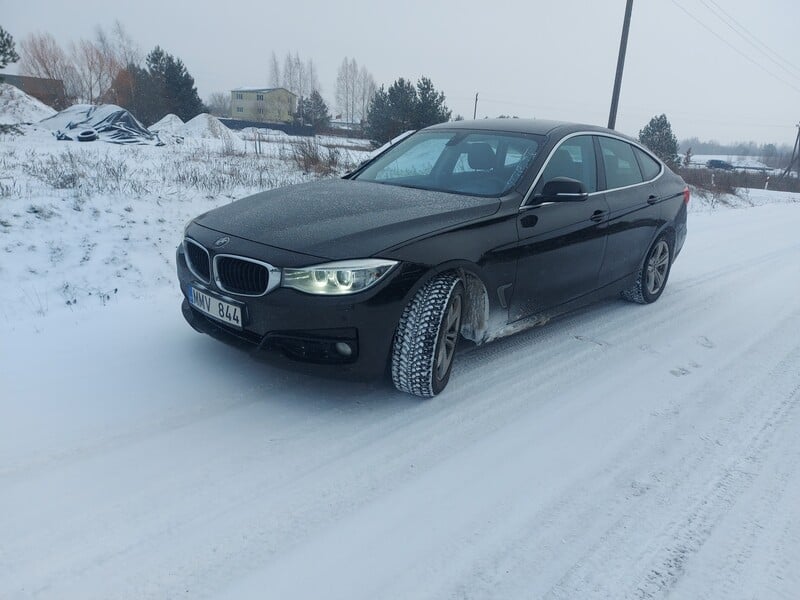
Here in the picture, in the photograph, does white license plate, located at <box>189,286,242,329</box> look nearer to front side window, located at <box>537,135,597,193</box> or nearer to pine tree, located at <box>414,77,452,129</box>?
front side window, located at <box>537,135,597,193</box>

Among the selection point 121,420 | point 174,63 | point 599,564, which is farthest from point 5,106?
point 599,564

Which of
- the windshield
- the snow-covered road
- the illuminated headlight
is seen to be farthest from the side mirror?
the illuminated headlight

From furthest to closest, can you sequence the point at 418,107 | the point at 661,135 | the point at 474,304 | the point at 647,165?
1. the point at 661,135
2. the point at 418,107
3. the point at 647,165
4. the point at 474,304

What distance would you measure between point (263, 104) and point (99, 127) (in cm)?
7340

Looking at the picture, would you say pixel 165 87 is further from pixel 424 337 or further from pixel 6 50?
pixel 424 337

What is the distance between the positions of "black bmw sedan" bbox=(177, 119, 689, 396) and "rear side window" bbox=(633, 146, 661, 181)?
0.90 feet

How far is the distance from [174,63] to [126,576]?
46.6 m

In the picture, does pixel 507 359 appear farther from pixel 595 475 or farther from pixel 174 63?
pixel 174 63

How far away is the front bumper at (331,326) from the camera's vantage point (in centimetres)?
273

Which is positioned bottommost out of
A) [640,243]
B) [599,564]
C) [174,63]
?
[599,564]

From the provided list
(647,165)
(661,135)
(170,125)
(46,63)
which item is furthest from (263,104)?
(647,165)

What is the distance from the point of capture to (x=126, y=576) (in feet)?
6.14

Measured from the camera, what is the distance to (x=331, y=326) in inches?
108

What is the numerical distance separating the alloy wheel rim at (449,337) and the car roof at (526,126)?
161cm
